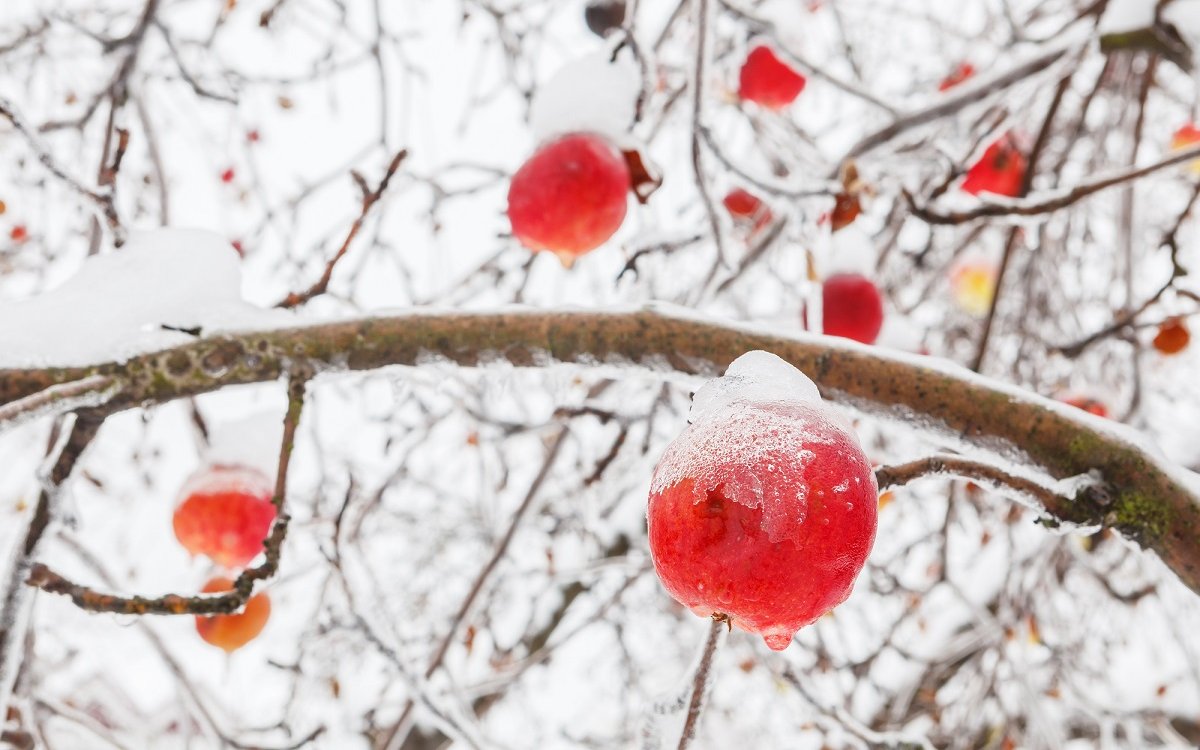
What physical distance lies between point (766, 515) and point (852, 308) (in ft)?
3.49

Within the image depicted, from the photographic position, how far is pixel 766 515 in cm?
66

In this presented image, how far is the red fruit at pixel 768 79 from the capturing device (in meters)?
2.12

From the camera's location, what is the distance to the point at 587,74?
1530mm

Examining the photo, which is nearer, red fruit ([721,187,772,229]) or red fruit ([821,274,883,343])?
red fruit ([821,274,883,343])

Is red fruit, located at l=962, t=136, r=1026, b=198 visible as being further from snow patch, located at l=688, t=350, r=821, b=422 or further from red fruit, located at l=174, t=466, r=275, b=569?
red fruit, located at l=174, t=466, r=275, b=569

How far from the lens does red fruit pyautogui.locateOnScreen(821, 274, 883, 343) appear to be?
1621mm

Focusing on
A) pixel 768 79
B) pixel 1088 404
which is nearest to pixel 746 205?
pixel 768 79

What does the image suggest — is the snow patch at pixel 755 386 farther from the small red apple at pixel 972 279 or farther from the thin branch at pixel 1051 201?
the small red apple at pixel 972 279

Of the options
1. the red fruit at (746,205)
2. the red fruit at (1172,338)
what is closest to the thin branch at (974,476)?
the red fruit at (1172,338)

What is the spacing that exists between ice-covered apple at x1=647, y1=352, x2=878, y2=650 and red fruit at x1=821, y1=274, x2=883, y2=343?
95 centimetres

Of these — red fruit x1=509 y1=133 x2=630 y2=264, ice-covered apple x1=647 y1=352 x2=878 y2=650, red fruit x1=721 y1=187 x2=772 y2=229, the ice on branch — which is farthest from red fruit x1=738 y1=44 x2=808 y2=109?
ice-covered apple x1=647 y1=352 x2=878 y2=650

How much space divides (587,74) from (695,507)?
3.54 ft

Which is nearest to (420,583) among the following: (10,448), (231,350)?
(10,448)

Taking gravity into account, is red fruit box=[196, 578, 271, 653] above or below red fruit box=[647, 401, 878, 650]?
above
